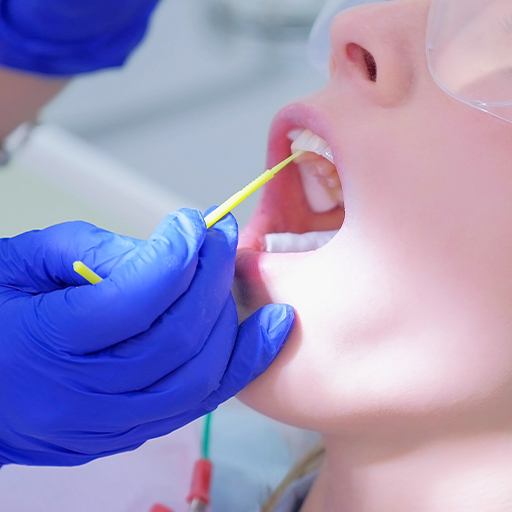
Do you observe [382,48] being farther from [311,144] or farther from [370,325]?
[370,325]

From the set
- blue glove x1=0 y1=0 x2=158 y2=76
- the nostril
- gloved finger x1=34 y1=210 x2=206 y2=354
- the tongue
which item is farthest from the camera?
blue glove x1=0 y1=0 x2=158 y2=76

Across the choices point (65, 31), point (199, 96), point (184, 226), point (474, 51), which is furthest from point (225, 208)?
point (199, 96)

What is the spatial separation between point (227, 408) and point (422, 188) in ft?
2.68

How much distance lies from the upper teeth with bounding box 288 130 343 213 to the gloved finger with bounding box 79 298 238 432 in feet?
0.76

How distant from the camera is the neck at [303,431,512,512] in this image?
908 mm

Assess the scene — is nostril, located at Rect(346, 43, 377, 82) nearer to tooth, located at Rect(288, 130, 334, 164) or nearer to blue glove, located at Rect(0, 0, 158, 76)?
tooth, located at Rect(288, 130, 334, 164)

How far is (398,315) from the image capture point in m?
0.87

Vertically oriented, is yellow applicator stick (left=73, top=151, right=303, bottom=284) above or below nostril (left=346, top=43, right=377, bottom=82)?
below

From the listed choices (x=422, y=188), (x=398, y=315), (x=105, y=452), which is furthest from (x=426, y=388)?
(x=105, y=452)

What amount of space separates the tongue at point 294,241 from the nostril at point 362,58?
8.4 inches

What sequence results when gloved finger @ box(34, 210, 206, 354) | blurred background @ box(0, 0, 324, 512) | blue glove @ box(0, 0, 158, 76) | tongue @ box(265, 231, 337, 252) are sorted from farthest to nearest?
blurred background @ box(0, 0, 324, 512) < blue glove @ box(0, 0, 158, 76) < tongue @ box(265, 231, 337, 252) < gloved finger @ box(34, 210, 206, 354)

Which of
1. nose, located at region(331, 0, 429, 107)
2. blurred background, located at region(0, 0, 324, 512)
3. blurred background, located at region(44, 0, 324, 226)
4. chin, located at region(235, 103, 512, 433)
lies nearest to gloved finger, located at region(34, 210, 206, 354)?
chin, located at region(235, 103, 512, 433)

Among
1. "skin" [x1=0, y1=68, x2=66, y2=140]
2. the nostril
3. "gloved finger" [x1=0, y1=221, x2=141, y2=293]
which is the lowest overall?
"skin" [x1=0, y1=68, x2=66, y2=140]

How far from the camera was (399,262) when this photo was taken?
86cm
